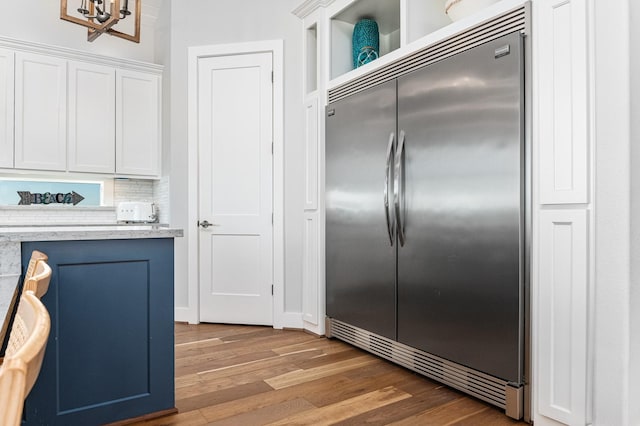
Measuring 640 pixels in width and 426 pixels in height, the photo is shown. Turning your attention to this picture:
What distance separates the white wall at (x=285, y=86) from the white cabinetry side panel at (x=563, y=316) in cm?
212

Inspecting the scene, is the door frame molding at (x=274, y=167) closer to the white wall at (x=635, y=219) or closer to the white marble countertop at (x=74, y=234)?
the white marble countertop at (x=74, y=234)

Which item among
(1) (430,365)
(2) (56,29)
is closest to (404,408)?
(1) (430,365)

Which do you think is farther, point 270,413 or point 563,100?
point 270,413

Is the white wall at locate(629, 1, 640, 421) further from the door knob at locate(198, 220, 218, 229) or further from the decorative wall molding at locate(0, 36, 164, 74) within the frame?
the decorative wall molding at locate(0, 36, 164, 74)

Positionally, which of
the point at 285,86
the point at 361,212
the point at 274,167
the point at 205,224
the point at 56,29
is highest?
the point at 56,29

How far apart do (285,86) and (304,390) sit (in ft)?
8.10

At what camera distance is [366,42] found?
331 centimetres

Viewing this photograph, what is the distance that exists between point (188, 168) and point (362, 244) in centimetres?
183

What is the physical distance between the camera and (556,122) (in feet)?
6.31

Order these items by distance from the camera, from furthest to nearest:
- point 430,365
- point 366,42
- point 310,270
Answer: point 310,270
point 366,42
point 430,365

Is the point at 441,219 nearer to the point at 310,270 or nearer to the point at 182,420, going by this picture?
the point at 310,270

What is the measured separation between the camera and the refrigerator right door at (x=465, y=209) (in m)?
A: 2.08

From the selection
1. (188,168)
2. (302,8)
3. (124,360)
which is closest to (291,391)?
(124,360)

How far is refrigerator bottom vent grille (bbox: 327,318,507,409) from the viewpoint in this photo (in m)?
2.20
